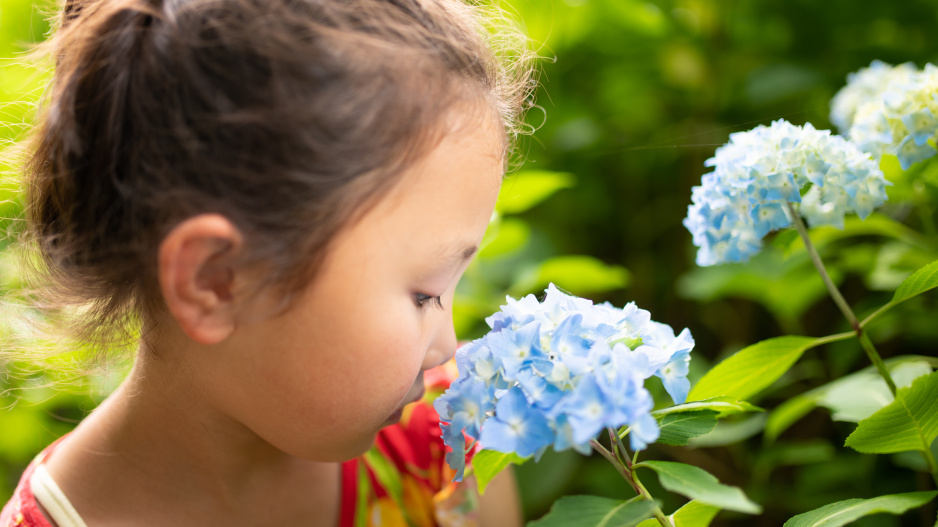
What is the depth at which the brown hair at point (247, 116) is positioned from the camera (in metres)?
0.73

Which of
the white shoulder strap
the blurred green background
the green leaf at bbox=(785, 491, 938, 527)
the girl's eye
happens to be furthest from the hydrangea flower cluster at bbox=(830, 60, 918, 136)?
the white shoulder strap

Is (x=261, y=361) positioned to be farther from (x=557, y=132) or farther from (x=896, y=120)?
(x=557, y=132)

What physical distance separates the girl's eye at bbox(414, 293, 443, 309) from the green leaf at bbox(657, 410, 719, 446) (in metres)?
0.29

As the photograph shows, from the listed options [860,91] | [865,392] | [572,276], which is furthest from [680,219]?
[865,392]

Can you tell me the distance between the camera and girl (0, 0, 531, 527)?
740 mm

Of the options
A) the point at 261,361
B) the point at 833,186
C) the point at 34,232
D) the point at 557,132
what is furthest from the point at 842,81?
the point at 34,232

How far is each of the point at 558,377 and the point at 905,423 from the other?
440 millimetres

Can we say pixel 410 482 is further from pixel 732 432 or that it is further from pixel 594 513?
pixel 594 513

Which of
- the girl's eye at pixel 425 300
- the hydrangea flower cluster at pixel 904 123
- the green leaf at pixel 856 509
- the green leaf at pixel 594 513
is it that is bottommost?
the green leaf at pixel 856 509

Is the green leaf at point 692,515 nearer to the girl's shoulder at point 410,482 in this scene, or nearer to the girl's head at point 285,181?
the girl's head at point 285,181

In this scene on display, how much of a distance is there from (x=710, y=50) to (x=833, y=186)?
107cm

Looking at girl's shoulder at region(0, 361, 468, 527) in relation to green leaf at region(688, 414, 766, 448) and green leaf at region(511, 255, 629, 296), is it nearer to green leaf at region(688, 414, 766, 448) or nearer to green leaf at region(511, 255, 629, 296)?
green leaf at region(511, 255, 629, 296)

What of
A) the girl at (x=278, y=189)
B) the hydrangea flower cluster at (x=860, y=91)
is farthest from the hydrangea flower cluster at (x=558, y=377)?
the hydrangea flower cluster at (x=860, y=91)

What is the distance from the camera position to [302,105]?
73 centimetres
